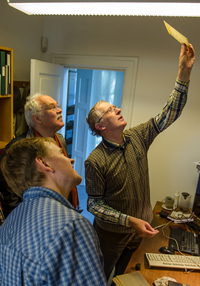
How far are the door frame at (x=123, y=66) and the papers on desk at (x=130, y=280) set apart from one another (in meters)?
1.82

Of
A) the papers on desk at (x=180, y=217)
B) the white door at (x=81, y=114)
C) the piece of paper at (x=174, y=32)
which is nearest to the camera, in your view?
the piece of paper at (x=174, y=32)

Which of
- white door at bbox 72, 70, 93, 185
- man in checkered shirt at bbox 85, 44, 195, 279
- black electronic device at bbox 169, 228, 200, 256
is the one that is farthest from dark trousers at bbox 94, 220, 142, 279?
white door at bbox 72, 70, 93, 185

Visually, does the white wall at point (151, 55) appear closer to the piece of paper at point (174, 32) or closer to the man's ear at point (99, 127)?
the man's ear at point (99, 127)

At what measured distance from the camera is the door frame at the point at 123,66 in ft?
9.27

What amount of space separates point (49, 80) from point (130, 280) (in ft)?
7.63

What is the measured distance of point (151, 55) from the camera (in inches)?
108

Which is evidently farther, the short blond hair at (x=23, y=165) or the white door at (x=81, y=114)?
the white door at (x=81, y=114)

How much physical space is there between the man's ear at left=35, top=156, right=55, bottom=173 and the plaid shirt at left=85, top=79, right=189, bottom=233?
71 cm

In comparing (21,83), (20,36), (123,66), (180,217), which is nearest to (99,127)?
(180,217)

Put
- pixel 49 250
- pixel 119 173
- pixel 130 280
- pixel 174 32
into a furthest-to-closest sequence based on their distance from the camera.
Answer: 1. pixel 119 173
2. pixel 130 280
3. pixel 174 32
4. pixel 49 250

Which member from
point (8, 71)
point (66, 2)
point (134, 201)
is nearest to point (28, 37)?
point (8, 71)

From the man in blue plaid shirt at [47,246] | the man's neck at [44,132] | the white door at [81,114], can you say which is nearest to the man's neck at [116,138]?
the man's neck at [44,132]

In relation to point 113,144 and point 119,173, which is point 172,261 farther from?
point 113,144

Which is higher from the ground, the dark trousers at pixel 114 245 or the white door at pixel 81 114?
the white door at pixel 81 114
